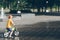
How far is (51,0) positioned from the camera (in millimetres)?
61750

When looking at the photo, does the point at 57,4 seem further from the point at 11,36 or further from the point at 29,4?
the point at 11,36

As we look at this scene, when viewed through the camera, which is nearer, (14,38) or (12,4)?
(14,38)

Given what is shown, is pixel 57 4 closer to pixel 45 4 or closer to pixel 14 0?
pixel 45 4

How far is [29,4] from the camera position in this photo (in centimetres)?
6194

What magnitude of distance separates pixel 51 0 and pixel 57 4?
1743mm

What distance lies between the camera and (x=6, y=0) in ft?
205

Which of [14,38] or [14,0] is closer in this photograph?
[14,38]

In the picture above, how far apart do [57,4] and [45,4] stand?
2858mm

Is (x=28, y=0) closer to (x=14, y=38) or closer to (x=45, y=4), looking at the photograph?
(x=45, y=4)

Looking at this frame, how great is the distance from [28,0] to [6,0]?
528 cm

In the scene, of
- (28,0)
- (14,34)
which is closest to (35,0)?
(28,0)

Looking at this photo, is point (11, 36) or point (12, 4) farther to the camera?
point (12, 4)

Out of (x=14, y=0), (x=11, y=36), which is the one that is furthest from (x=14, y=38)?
(x=14, y=0)

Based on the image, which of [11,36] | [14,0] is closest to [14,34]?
[11,36]
